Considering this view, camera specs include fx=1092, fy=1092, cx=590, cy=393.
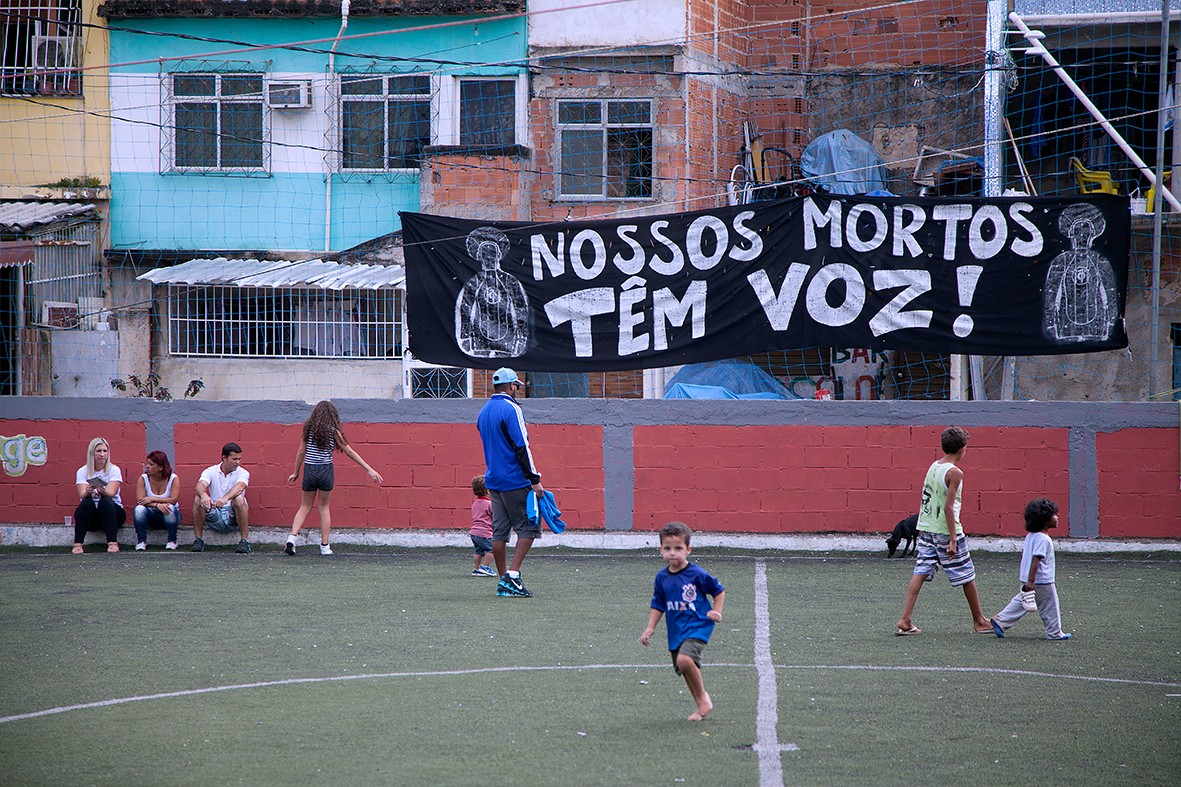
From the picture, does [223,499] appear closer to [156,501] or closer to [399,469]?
[156,501]

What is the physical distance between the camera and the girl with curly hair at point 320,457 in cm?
1218

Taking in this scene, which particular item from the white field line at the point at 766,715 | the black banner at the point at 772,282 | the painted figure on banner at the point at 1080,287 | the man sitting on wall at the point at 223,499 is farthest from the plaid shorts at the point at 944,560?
the man sitting on wall at the point at 223,499

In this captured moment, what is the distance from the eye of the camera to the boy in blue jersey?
5391mm

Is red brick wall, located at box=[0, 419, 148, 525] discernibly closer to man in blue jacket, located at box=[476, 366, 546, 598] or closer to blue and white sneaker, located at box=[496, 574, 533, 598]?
man in blue jacket, located at box=[476, 366, 546, 598]

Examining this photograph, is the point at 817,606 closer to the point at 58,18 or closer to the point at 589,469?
the point at 589,469

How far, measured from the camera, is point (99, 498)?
1298 centimetres

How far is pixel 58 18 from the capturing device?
17.4 metres

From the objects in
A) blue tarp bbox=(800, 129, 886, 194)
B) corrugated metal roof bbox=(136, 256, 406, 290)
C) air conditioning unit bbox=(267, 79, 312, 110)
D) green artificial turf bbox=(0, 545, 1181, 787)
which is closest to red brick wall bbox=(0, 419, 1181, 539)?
green artificial turf bbox=(0, 545, 1181, 787)

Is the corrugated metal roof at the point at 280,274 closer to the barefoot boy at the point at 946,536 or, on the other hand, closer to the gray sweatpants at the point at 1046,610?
the barefoot boy at the point at 946,536

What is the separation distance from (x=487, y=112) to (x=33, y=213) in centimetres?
691

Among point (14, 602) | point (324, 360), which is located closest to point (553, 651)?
point (14, 602)

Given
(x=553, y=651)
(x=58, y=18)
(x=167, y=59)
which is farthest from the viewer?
(x=58, y=18)

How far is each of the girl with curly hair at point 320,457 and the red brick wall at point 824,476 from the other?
3490 millimetres

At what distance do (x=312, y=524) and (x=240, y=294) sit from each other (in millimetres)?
4706
